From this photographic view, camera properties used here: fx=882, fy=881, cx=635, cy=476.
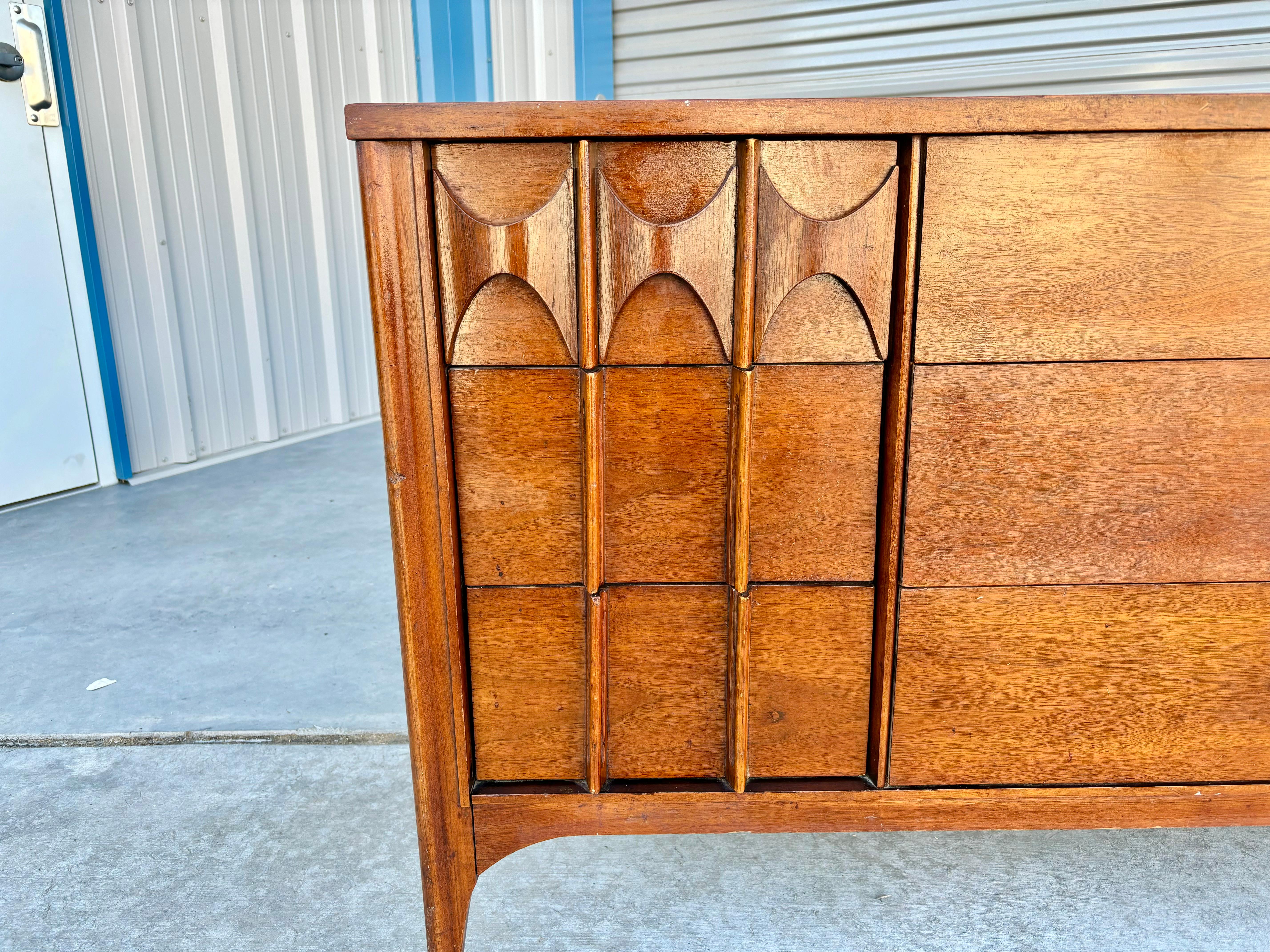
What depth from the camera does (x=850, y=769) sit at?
118cm

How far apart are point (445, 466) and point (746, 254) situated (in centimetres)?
43

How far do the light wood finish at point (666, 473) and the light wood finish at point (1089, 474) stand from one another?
0.23 m

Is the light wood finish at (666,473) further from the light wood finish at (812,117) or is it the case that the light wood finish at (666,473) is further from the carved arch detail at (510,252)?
the light wood finish at (812,117)

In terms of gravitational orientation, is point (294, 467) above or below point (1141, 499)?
below

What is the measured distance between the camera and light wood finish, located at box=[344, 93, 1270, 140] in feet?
3.10

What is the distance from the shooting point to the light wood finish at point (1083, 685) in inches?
43.4

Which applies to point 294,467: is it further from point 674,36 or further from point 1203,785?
point 1203,785

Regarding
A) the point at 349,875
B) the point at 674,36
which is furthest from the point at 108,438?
the point at 674,36

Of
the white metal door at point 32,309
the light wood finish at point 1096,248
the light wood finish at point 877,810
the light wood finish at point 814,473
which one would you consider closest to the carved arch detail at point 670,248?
the light wood finish at point 814,473

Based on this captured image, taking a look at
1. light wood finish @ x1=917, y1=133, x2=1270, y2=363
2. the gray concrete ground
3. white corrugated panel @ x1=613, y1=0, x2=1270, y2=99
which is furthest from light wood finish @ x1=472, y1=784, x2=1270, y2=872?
white corrugated panel @ x1=613, y1=0, x2=1270, y2=99

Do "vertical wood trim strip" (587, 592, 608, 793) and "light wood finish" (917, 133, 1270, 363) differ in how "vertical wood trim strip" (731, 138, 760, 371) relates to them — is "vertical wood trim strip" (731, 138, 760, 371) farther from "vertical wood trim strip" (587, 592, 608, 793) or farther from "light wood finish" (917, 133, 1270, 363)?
"vertical wood trim strip" (587, 592, 608, 793)

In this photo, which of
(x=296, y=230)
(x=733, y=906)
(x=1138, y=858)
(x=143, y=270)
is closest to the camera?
(x=733, y=906)

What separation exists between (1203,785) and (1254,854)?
0.48 meters

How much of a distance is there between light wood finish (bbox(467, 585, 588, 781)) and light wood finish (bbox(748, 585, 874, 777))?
227 millimetres
